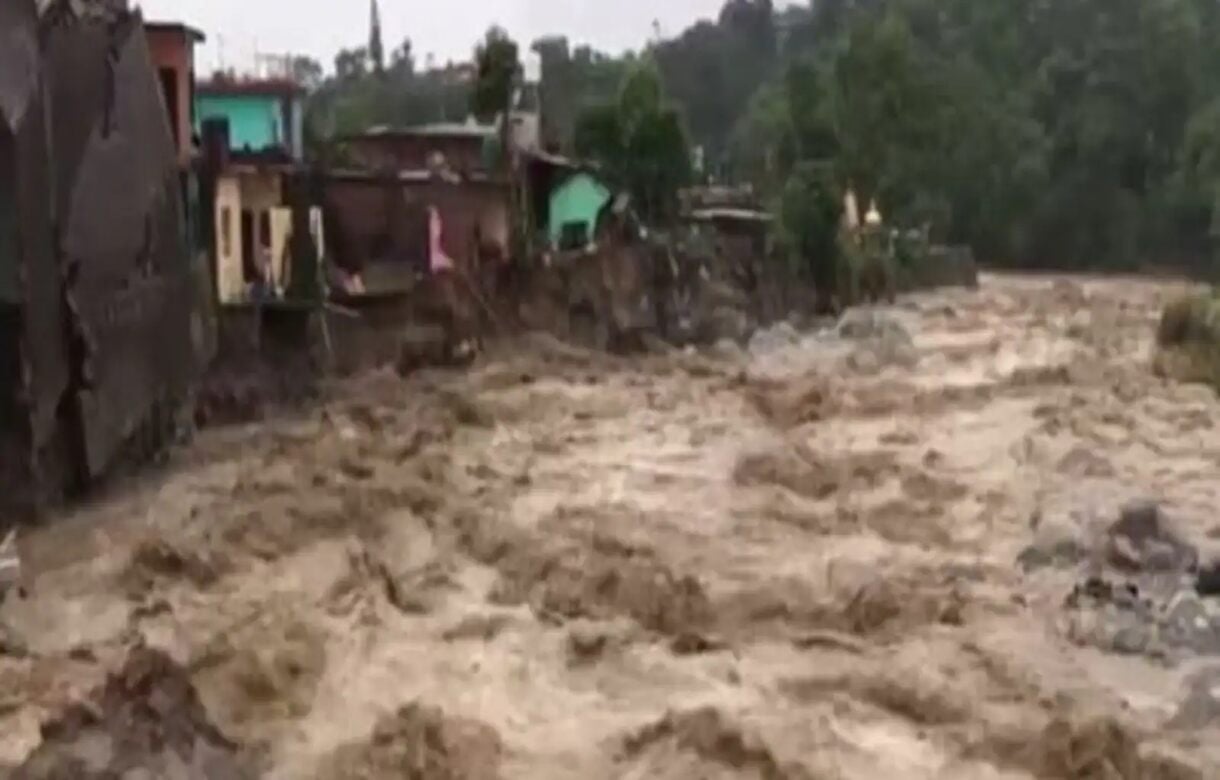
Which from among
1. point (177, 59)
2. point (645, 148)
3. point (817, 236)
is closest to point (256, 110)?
point (645, 148)

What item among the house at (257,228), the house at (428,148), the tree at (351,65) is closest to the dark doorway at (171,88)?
the house at (257,228)

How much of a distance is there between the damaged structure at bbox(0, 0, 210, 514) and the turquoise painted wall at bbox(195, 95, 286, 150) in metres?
14.3

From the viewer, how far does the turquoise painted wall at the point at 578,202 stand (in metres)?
37.0

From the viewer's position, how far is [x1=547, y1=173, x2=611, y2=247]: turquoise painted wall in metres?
37.0

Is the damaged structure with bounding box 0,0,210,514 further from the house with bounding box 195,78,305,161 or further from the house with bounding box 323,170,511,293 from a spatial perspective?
the house with bounding box 195,78,305,161

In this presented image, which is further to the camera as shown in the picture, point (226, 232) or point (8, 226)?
point (226, 232)

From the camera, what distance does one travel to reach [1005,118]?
60.1 m

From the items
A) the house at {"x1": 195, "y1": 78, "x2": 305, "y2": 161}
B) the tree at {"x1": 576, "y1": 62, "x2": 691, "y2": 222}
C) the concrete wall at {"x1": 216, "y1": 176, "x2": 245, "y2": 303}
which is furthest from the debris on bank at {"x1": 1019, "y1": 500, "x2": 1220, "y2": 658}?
the tree at {"x1": 576, "y1": 62, "x2": 691, "y2": 222}

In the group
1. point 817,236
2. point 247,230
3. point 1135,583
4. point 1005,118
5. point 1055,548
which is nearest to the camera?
point 1135,583

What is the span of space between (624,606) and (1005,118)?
49.0 m

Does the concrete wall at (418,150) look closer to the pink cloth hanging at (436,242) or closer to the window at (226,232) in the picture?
the pink cloth hanging at (436,242)

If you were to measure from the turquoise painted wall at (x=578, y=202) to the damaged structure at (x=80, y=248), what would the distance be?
1893 centimetres

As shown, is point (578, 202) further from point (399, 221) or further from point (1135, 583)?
point (1135, 583)

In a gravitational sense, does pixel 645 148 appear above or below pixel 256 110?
below
